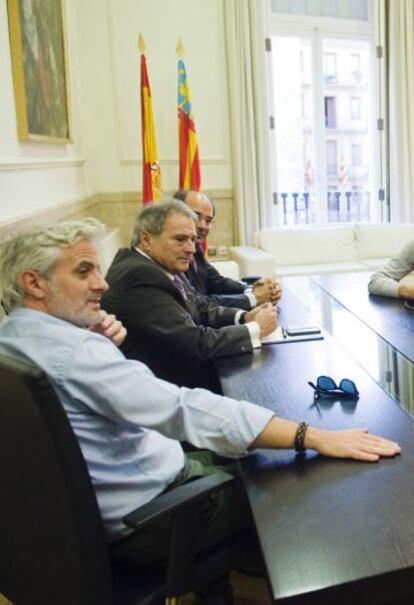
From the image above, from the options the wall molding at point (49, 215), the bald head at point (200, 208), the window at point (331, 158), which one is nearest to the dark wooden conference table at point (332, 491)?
the wall molding at point (49, 215)

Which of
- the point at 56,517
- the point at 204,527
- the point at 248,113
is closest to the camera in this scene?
the point at 56,517

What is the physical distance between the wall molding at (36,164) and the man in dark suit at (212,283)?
0.70 meters

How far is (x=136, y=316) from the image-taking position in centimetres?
164

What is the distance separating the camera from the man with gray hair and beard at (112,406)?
3.17 feet

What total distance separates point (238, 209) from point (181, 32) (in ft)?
Answer: 5.26

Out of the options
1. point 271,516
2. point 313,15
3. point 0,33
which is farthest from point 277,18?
point 271,516

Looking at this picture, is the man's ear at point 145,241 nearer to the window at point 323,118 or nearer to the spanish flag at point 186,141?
the spanish flag at point 186,141

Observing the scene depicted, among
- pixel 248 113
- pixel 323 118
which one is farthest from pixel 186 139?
pixel 323 118

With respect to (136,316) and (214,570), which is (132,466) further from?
(136,316)

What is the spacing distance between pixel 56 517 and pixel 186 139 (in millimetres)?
4142

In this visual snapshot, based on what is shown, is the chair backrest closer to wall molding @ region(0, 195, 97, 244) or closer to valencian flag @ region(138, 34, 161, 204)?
wall molding @ region(0, 195, 97, 244)

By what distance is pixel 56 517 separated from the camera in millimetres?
830

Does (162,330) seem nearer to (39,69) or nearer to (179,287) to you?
(179,287)

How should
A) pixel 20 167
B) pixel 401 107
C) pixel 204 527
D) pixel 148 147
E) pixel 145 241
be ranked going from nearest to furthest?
pixel 204 527
pixel 145 241
pixel 20 167
pixel 148 147
pixel 401 107
